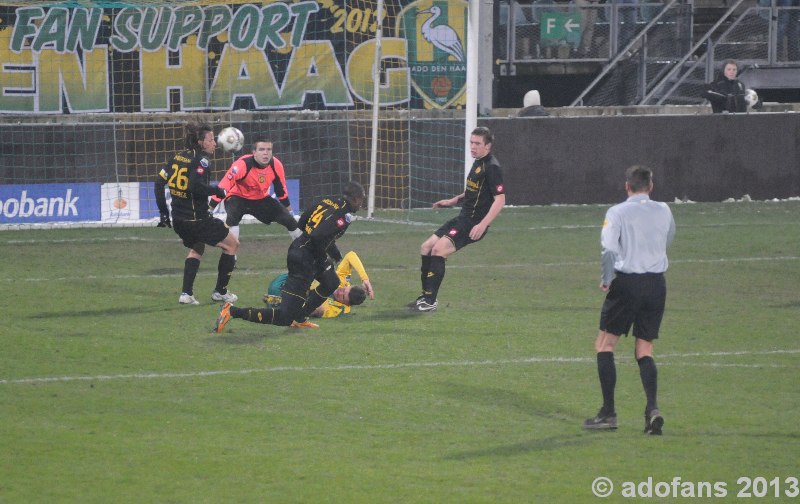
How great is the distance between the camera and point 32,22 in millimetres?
22812

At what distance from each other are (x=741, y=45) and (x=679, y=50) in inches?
53.9

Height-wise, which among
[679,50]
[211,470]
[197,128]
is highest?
[679,50]

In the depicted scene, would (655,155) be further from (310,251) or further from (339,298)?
(310,251)

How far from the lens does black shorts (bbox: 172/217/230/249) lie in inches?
549

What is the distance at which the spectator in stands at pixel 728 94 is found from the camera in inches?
928

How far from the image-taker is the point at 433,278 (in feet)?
44.5

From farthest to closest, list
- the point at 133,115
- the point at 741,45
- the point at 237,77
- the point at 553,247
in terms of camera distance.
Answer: the point at 741,45 < the point at 237,77 < the point at 133,115 < the point at 553,247

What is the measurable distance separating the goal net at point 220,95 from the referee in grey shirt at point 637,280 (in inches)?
527

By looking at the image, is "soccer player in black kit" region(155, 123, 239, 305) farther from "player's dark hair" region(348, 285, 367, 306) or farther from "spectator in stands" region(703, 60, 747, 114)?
"spectator in stands" region(703, 60, 747, 114)

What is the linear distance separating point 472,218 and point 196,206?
10.1 ft

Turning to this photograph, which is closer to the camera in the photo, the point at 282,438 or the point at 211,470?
the point at 211,470

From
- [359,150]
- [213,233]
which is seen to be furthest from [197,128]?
[359,150]

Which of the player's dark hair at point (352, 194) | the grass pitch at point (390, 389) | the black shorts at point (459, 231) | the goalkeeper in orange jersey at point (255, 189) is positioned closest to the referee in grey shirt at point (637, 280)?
the grass pitch at point (390, 389)

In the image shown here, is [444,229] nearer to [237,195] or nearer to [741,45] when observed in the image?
[237,195]
